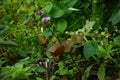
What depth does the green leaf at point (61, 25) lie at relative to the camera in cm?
209

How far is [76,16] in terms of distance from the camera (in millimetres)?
2170

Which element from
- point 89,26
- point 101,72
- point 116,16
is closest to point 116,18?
point 116,16

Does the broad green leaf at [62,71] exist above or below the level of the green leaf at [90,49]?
below

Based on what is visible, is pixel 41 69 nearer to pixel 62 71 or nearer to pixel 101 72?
pixel 62 71

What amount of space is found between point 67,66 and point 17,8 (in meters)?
1.06

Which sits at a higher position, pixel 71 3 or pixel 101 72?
pixel 71 3

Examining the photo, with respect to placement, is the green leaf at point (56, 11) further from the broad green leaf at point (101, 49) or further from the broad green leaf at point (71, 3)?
the broad green leaf at point (101, 49)

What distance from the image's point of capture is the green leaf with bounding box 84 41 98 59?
5.51 feet

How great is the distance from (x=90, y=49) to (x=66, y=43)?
13cm

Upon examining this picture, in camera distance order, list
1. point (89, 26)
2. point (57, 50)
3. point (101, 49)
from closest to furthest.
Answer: point (57, 50) → point (101, 49) → point (89, 26)

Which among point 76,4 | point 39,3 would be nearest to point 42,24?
point 39,3

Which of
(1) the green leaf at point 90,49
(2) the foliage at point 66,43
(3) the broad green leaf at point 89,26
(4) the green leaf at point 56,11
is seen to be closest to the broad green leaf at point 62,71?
(2) the foliage at point 66,43

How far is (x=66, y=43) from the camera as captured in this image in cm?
168

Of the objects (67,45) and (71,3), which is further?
(71,3)
